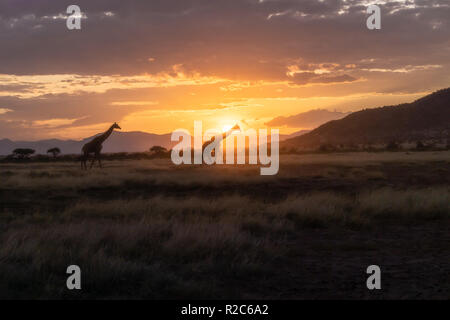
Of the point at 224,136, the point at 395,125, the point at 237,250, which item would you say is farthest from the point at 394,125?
the point at 237,250

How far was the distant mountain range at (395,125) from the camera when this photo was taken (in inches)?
4225

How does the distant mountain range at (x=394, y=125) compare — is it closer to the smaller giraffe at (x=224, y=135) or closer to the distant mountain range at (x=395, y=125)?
the distant mountain range at (x=395, y=125)

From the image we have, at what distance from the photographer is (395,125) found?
120 metres

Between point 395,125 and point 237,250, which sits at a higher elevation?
point 395,125

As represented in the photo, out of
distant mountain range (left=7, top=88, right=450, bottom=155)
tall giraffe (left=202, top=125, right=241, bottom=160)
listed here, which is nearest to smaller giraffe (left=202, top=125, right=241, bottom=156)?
tall giraffe (left=202, top=125, right=241, bottom=160)

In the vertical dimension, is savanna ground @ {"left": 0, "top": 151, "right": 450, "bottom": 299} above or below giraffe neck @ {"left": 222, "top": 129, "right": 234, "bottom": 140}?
below

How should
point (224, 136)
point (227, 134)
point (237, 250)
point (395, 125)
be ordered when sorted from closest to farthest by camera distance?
point (237, 250) < point (227, 134) < point (224, 136) < point (395, 125)

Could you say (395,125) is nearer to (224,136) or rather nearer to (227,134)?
(224,136)

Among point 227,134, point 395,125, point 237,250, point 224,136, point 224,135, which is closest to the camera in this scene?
point 237,250

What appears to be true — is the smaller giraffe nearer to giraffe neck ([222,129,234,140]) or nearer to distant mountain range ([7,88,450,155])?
giraffe neck ([222,129,234,140])

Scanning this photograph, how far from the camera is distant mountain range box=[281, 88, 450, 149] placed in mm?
107312
